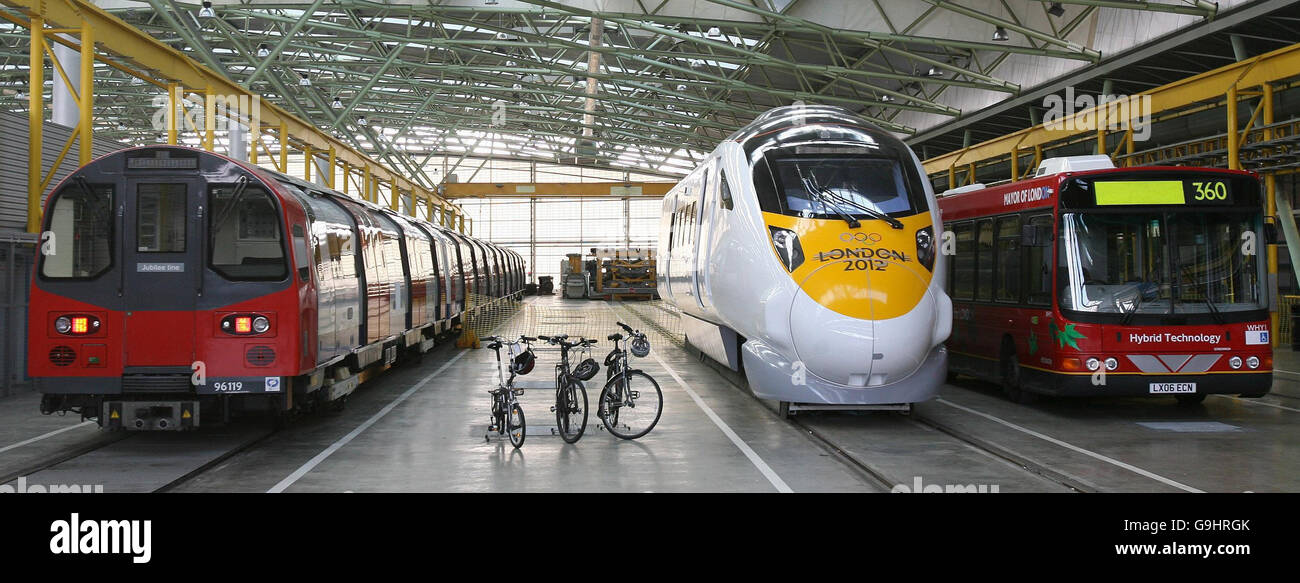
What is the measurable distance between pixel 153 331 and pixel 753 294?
5.89 m

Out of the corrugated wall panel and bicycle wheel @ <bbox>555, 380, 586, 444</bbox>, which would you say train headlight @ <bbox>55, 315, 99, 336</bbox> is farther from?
the corrugated wall panel

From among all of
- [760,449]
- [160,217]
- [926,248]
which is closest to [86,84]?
[160,217]

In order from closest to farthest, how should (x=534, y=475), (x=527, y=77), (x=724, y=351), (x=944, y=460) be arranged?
(x=534, y=475) < (x=944, y=460) < (x=724, y=351) < (x=527, y=77)

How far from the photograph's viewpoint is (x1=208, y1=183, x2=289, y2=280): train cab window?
9.36 meters

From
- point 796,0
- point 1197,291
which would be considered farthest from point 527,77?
point 1197,291

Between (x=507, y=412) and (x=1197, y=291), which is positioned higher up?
(x=1197, y=291)

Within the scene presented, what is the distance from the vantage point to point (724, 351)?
1334 centimetres

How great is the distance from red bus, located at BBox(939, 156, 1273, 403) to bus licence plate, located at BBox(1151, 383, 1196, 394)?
1cm

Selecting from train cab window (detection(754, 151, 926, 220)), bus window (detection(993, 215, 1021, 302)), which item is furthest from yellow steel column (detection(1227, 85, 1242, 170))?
train cab window (detection(754, 151, 926, 220))

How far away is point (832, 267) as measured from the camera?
33.7 ft

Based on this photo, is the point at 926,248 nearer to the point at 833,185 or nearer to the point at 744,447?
the point at 833,185

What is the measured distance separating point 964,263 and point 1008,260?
5.59ft

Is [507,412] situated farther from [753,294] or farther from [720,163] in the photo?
[720,163]

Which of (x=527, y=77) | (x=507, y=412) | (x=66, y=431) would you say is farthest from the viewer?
(x=527, y=77)
